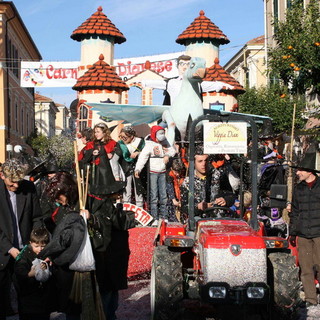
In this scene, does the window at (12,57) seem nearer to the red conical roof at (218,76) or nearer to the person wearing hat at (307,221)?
the red conical roof at (218,76)

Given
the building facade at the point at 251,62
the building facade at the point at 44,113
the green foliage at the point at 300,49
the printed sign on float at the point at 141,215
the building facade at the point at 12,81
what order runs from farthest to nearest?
the building facade at the point at 44,113, the building facade at the point at 251,62, the building facade at the point at 12,81, the green foliage at the point at 300,49, the printed sign on float at the point at 141,215

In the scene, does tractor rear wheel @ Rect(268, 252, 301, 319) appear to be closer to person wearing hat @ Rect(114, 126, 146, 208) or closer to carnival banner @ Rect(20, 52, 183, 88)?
person wearing hat @ Rect(114, 126, 146, 208)

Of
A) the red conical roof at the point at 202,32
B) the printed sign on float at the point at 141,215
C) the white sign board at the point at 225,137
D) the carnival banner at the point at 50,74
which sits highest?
the red conical roof at the point at 202,32

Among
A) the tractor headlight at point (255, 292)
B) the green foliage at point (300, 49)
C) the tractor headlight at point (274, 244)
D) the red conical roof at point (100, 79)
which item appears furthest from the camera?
the red conical roof at point (100, 79)

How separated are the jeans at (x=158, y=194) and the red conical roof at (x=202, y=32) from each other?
7.35 metres

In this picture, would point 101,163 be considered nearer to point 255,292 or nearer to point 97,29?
point 255,292

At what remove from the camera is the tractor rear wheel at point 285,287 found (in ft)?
18.8

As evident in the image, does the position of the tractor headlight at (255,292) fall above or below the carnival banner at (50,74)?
below

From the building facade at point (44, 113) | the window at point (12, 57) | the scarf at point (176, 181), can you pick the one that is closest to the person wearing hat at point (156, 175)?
the scarf at point (176, 181)

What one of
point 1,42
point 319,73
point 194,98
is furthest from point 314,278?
point 1,42

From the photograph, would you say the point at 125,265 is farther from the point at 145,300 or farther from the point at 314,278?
the point at 314,278

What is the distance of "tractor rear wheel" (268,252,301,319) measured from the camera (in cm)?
572

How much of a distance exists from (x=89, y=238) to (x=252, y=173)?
5.85 ft

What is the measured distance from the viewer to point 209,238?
559 cm
